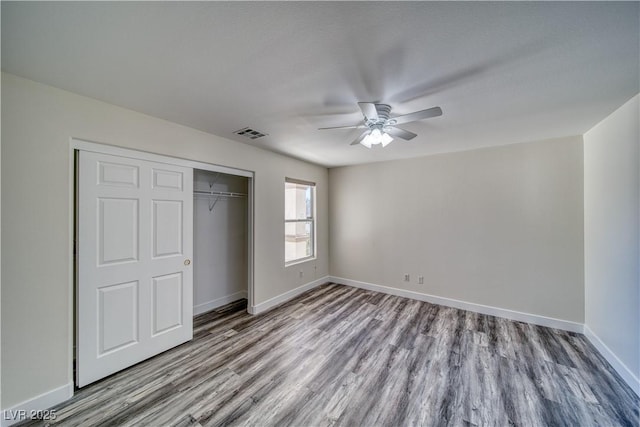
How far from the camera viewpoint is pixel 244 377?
2.20 metres

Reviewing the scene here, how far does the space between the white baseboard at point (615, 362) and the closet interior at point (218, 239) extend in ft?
15.2

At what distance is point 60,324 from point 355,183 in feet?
14.4

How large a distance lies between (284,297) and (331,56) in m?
3.66

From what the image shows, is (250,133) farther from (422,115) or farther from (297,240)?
(297,240)

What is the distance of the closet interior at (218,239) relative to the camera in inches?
142

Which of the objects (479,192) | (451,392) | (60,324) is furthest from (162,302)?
(479,192)

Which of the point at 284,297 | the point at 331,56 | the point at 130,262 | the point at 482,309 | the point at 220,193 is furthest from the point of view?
the point at 284,297

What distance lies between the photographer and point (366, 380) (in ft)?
7.13

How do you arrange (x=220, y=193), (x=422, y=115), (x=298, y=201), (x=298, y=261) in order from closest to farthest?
(x=422, y=115) < (x=220, y=193) < (x=298, y=261) < (x=298, y=201)

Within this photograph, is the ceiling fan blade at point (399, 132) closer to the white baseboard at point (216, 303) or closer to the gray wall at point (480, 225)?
the gray wall at point (480, 225)

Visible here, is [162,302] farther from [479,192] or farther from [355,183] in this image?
[479,192]

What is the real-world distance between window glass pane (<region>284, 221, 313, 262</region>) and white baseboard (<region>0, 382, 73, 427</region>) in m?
2.83

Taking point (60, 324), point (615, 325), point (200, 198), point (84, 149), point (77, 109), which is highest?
point (77, 109)

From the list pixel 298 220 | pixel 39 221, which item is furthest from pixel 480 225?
pixel 39 221
